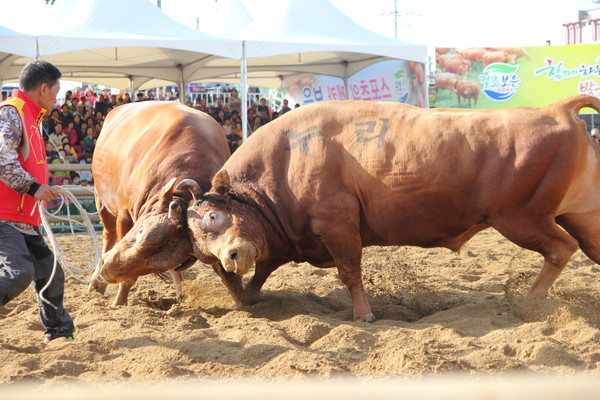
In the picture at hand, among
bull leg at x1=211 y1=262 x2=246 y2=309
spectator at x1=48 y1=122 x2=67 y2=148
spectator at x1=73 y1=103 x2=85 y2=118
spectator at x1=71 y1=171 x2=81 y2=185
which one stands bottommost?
bull leg at x1=211 y1=262 x2=246 y2=309

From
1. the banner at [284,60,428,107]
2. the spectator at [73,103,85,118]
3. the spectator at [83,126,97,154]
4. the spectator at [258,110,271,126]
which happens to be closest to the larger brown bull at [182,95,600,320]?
the spectator at [83,126,97,154]

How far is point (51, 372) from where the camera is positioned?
3.49m

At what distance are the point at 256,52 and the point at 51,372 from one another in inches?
370

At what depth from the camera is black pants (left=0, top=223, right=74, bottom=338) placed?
12.6ft

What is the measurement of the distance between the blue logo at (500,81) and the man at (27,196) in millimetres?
14567

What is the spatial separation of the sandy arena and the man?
276mm

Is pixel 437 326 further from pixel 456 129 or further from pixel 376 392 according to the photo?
pixel 376 392

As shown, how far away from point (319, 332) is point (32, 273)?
5.53 ft

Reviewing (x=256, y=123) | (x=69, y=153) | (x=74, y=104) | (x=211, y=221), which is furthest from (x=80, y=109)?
(x=211, y=221)

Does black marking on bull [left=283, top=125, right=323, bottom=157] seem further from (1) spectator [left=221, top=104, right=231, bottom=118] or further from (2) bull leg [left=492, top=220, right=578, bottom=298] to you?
(1) spectator [left=221, top=104, right=231, bottom=118]

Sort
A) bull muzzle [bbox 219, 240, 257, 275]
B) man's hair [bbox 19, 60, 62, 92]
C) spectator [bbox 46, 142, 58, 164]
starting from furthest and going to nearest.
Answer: spectator [bbox 46, 142, 58, 164], bull muzzle [bbox 219, 240, 257, 275], man's hair [bbox 19, 60, 62, 92]

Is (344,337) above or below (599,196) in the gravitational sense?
below

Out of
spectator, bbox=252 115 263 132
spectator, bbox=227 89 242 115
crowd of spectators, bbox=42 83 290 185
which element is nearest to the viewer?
crowd of spectators, bbox=42 83 290 185

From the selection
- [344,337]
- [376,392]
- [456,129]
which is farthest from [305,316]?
[376,392]
